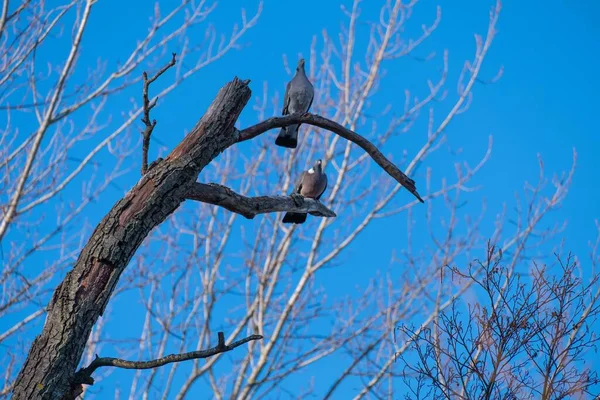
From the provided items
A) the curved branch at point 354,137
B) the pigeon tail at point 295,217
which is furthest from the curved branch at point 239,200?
the pigeon tail at point 295,217

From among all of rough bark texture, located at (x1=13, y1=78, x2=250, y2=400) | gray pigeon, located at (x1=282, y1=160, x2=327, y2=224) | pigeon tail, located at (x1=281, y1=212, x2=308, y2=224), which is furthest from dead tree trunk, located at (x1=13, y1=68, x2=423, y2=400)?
gray pigeon, located at (x1=282, y1=160, x2=327, y2=224)

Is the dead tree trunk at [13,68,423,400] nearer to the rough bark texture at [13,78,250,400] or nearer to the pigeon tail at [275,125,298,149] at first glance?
the rough bark texture at [13,78,250,400]

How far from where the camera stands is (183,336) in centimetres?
950

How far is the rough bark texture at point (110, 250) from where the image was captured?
3.17 meters

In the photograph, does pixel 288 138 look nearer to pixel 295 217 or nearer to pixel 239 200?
pixel 295 217

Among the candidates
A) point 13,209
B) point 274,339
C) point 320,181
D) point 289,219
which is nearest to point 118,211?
point 289,219

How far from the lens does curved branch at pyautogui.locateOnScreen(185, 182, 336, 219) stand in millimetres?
3832

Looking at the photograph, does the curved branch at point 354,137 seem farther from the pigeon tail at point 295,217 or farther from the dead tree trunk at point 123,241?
the pigeon tail at point 295,217

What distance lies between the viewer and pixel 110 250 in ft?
11.1

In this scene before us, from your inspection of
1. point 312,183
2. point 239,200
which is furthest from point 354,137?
point 312,183

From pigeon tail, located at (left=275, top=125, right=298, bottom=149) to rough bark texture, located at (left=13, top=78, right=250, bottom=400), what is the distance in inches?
70.1

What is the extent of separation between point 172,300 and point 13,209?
2934 millimetres

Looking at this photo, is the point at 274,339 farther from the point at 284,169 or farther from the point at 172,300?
the point at 284,169

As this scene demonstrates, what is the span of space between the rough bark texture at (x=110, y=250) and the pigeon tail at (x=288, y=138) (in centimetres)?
178
